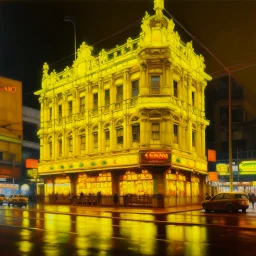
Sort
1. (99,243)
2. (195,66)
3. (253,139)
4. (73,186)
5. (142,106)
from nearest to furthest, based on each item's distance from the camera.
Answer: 1. (99,243)
2. (142,106)
3. (195,66)
4. (73,186)
5. (253,139)

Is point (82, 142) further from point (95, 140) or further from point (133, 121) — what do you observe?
point (133, 121)

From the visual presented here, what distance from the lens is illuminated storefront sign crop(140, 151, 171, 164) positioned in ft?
140

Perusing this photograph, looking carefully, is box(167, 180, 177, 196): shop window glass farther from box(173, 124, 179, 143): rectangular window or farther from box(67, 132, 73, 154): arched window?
box(67, 132, 73, 154): arched window

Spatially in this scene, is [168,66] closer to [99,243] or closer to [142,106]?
[142,106]

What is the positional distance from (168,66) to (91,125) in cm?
1280

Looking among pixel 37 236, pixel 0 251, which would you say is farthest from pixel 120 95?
pixel 0 251

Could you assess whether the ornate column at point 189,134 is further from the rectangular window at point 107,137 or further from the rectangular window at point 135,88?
the rectangular window at point 107,137

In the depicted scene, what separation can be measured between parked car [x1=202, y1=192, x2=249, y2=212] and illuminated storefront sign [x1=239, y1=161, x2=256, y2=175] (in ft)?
133

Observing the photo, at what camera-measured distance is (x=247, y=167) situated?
253 ft

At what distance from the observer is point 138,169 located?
151 feet

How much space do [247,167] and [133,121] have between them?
3796 cm

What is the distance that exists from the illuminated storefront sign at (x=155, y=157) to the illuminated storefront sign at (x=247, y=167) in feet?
125

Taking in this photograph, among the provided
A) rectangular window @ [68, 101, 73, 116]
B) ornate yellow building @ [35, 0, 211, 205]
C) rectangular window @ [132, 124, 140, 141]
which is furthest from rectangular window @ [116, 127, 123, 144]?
rectangular window @ [68, 101, 73, 116]

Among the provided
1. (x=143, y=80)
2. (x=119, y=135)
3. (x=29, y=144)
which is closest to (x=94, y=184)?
(x=119, y=135)
